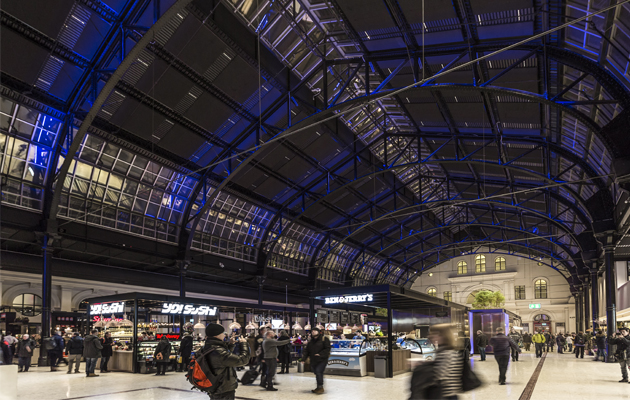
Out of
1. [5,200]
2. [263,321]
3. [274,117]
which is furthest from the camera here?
[263,321]

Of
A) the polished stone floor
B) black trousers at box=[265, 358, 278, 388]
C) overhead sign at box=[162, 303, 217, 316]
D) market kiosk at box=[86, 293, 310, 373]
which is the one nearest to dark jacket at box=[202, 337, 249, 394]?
the polished stone floor

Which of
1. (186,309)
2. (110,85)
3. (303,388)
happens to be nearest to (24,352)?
(186,309)

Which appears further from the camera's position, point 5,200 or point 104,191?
point 104,191

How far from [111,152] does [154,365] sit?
978 centimetres

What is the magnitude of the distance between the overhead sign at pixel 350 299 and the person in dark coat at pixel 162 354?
584 cm

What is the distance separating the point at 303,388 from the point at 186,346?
5622 mm

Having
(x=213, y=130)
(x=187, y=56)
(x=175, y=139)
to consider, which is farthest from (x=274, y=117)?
(x=187, y=56)

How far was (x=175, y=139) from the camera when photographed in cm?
2267

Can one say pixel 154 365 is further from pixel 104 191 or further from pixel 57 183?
pixel 104 191

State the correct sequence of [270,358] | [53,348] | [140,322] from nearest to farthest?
[270,358] → [53,348] → [140,322]

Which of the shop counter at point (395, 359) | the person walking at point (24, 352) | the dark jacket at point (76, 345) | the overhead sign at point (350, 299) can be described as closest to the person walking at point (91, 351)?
the dark jacket at point (76, 345)

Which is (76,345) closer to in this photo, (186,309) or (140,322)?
(140,322)

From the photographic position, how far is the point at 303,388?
13.6 metres

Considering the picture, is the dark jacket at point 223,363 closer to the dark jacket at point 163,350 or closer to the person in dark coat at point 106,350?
the dark jacket at point 163,350
